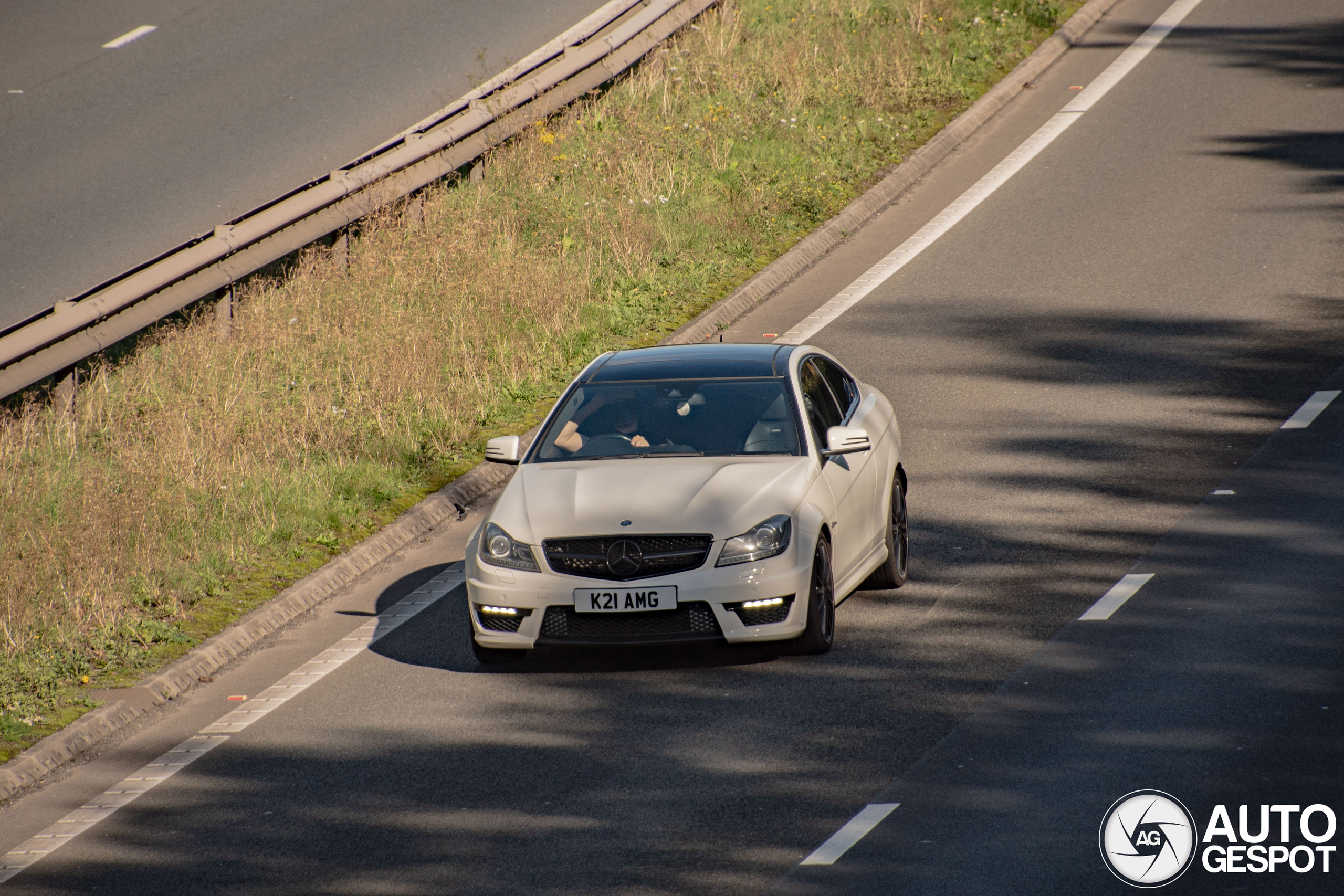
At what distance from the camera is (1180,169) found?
18391 mm

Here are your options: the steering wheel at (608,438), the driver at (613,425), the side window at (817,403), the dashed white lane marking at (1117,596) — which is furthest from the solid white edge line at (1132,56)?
the steering wheel at (608,438)

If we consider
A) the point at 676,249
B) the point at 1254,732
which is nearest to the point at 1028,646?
the point at 1254,732

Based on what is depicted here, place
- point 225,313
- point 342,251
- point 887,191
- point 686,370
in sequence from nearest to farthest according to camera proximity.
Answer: point 686,370 < point 225,313 < point 342,251 < point 887,191

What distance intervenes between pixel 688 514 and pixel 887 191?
10.4 meters

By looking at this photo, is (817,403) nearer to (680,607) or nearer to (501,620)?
(680,607)

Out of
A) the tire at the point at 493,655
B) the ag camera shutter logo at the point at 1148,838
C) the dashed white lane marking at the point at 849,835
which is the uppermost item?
the tire at the point at 493,655

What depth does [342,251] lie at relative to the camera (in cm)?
1638

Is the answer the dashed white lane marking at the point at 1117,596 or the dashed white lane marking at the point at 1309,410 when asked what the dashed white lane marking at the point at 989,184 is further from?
the dashed white lane marking at the point at 1117,596

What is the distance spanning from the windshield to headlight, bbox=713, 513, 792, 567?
77 cm

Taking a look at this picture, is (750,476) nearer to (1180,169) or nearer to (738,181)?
(738,181)

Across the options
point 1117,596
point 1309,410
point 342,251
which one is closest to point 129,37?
point 342,251

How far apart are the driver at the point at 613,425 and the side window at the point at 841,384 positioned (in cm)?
130

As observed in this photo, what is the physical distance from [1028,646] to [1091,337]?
20.2 ft

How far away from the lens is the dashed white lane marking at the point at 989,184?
15586 millimetres
